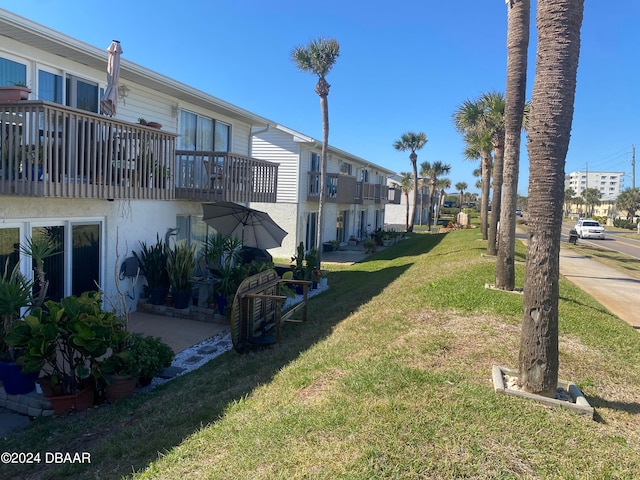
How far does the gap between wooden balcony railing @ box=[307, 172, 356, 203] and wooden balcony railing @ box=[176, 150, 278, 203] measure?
28.7 ft

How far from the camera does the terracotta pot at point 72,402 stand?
522 centimetres

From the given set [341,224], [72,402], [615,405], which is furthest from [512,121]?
[341,224]

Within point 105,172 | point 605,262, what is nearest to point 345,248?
point 605,262

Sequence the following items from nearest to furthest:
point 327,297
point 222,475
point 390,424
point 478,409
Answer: point 222,475 < point 390,424 < point 478,409 < point 327,297

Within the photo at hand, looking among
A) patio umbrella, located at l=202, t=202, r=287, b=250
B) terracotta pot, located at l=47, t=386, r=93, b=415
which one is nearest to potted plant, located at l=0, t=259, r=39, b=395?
terracotta pot, located at l=47, t=386, r=93, b=415

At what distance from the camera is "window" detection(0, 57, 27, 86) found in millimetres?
6988

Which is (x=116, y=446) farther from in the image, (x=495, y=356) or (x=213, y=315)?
(x=213, y=315)

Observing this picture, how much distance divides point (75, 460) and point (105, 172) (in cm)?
459

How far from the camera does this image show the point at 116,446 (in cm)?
423

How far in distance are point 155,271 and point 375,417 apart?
719 centimetres

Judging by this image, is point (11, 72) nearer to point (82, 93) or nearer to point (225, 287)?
point (82, 93)

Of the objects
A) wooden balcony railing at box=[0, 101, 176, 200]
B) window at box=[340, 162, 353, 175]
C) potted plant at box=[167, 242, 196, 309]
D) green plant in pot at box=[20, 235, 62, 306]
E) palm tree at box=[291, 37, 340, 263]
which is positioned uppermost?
palm tree at box=[291, 37, 340, 263]

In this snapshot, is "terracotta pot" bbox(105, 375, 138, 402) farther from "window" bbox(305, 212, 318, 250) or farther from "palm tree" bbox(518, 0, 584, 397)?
"window" bbox(305, 212, 318, 250)

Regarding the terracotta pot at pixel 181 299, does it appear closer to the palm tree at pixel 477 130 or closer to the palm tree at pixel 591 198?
the palm tree at pixel 477 130
